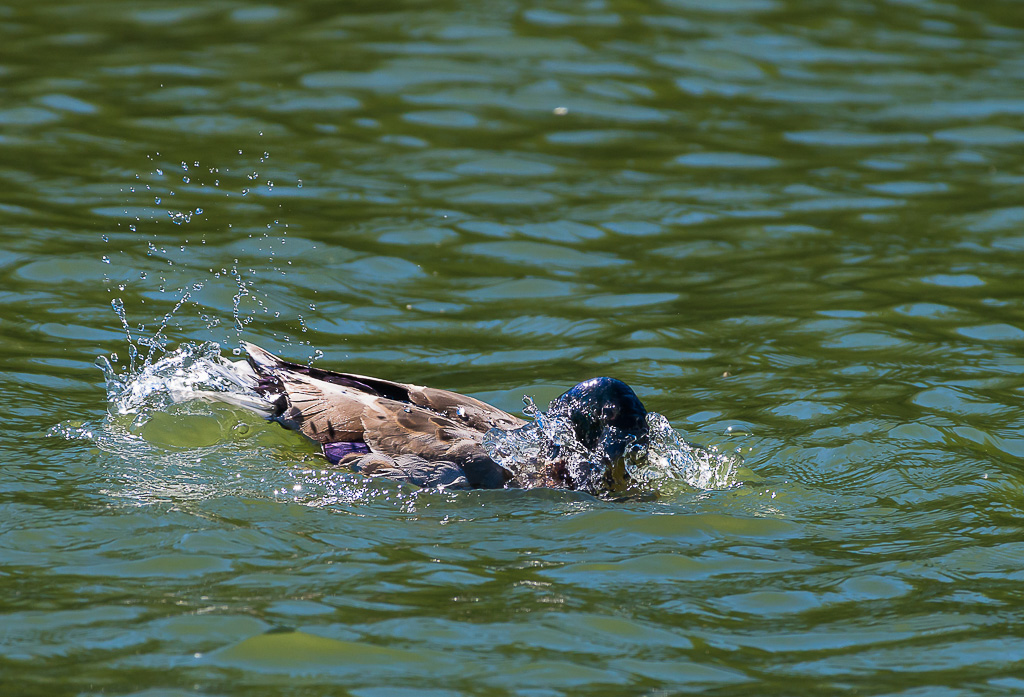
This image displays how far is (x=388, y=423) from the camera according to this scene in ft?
24.0

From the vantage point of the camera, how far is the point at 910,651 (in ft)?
18.0

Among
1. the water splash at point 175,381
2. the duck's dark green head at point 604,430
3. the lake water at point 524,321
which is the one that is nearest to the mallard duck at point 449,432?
the duck's dark green head at point 604,430

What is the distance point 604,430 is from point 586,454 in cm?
18

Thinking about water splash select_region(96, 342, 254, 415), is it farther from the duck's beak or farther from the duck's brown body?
the duck's beak

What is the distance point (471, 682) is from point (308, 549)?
1335 mm

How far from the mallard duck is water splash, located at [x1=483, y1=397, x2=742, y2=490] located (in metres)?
0.03

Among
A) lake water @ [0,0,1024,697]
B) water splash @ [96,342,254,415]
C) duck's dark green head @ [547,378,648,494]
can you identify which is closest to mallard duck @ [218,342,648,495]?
duck's dark green head @ [547,378,648,494]

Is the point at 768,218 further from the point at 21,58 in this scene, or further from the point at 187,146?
the point at 21,58

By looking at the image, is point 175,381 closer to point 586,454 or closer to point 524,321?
point 586,454

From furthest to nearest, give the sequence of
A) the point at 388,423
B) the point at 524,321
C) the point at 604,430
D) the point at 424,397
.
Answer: the point at 524,321 < the point at 424,397 < the point at 388,423 < the point at 604,430

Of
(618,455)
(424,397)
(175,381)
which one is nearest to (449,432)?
(424,397)

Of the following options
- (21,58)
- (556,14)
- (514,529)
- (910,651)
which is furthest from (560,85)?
(910,651)

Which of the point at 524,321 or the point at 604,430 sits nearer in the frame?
the point at 604,430

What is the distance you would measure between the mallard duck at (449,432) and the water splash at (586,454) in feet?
0.09
